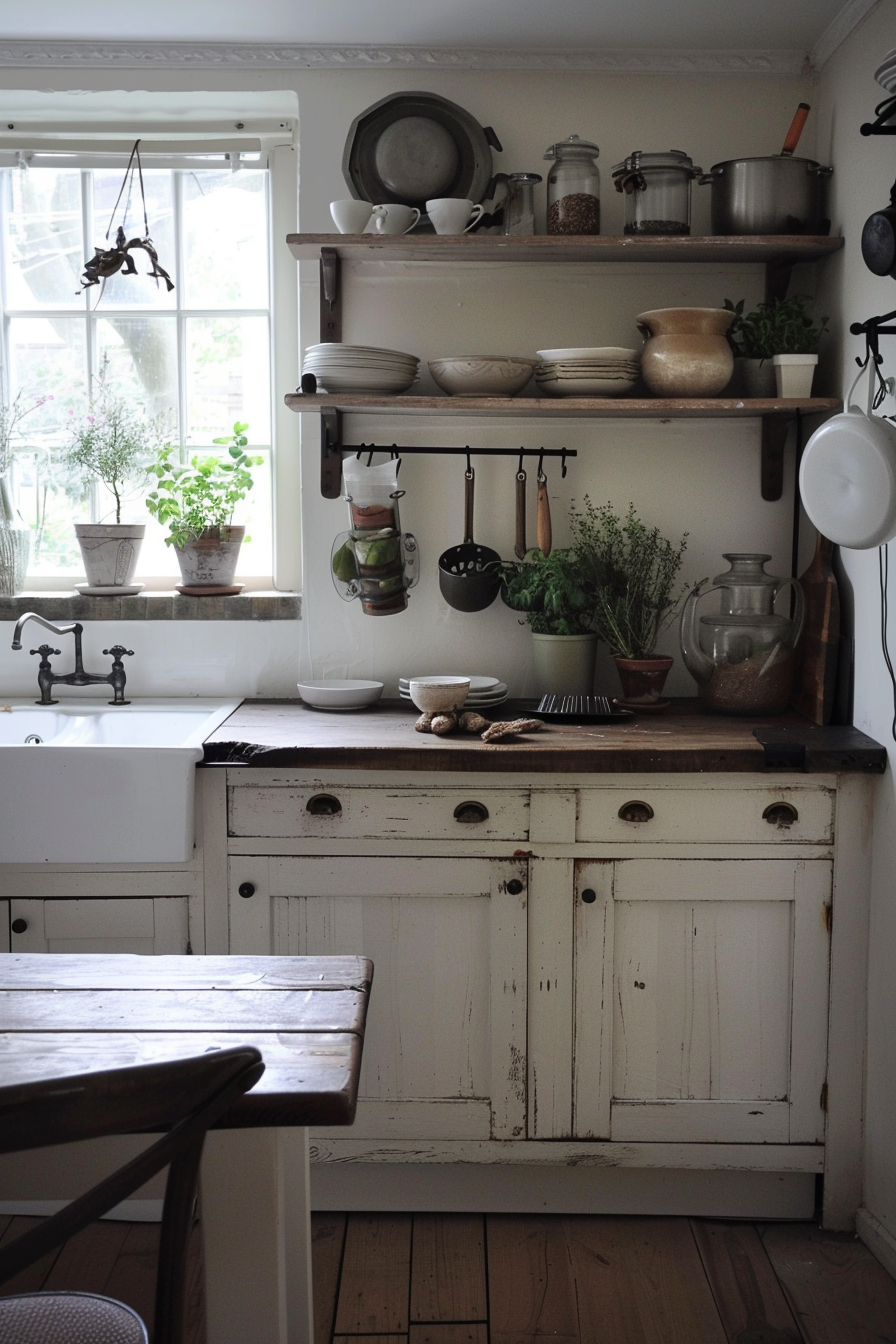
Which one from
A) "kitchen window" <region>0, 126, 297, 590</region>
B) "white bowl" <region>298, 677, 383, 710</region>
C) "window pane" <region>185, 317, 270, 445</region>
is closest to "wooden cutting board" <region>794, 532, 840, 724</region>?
"white bowl" <region>298, 677, 383, 710</region>

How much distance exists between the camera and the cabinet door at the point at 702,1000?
7.59 feet

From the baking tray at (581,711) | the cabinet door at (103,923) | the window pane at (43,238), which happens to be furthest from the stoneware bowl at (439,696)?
the window pane at (43,238)

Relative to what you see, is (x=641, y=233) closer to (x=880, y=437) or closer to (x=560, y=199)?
(x=560, y=199)

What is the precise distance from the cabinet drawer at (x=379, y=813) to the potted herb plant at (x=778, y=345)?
3.53ft

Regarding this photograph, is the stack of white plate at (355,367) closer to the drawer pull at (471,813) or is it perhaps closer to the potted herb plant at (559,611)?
the potted herb plant at (559,611)

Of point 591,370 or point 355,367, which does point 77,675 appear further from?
point 591,370

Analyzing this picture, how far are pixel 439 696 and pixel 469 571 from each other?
41 cm

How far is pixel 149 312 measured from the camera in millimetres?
3023

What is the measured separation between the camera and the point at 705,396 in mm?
2562

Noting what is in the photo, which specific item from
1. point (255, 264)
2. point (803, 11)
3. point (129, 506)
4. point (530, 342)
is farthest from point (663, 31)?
point (129, 506)

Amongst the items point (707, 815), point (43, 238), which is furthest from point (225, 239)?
point (707, 815)

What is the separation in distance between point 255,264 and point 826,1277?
2.59 m

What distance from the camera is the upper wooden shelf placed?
2504 millimetres

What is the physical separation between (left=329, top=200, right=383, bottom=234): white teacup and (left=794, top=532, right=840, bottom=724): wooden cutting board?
3.91ft
